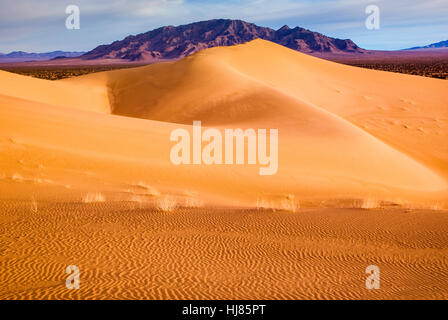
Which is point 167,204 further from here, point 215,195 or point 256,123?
point 256,123

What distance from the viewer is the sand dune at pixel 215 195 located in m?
5.45

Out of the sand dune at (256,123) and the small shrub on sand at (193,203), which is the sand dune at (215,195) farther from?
the small shrub on sand at (193,203)

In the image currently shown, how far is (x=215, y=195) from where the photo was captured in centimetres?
1121

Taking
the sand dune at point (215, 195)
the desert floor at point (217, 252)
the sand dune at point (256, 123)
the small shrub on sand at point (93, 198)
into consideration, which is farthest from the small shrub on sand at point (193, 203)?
the small shrub on sand at point (93, 198)

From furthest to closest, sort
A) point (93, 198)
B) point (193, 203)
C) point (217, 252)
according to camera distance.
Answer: point (193, 203), point (93, 198), point (217, 252)

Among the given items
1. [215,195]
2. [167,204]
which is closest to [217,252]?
[167,204]

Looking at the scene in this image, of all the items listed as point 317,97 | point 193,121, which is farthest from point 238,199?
point 317,97

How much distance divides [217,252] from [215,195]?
4963 millimetres

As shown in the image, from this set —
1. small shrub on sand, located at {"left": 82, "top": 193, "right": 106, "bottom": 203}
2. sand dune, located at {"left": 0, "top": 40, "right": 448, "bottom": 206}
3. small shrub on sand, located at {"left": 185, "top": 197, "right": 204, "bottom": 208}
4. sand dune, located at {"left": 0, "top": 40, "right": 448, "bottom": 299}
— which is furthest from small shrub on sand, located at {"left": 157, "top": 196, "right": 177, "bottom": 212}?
sand dune, located at {"left": 0, "top": 40, "right": 448, "bottom": 206}

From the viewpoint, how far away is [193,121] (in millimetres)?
26078

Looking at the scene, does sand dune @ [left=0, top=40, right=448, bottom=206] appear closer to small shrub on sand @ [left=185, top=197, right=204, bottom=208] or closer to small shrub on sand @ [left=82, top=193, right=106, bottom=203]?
small shrub on sand @ [left=82, top=193, right=106, bottom=203]

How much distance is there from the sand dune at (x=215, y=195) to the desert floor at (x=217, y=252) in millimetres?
32
